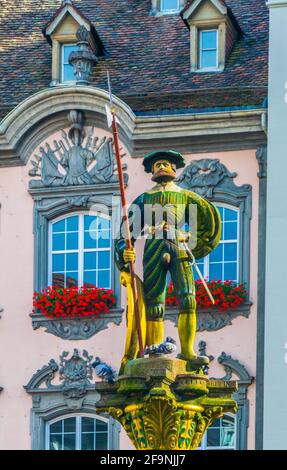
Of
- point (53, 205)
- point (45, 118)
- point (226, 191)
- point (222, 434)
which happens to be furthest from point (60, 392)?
point (45, 118)

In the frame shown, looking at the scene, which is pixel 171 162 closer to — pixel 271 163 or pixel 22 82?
A: pixel 271 163

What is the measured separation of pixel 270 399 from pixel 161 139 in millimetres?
4679

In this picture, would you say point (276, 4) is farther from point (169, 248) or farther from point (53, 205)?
point (169, 248)

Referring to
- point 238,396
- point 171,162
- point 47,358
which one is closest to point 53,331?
point 47,358

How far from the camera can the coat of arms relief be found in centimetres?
3866

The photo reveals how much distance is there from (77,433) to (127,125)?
4648mm

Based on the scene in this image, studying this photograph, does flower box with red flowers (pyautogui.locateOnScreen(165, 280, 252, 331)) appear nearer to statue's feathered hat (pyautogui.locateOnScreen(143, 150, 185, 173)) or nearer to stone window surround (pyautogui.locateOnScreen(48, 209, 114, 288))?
stone window surround (pyautogui.locateOnScreen(48, 209, 114, 288))

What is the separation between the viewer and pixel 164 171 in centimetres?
2898

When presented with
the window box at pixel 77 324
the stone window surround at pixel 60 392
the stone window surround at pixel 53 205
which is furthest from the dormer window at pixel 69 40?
the stone window surround at pixel 60 392

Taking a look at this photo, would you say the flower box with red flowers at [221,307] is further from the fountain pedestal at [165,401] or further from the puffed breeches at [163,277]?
the fountain pedestal at [165,401]

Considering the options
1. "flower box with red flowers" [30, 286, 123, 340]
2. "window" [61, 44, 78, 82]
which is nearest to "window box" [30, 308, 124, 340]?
"flower box with red flowers" [30, 286, 123, 340]

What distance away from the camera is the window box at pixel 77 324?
37906 millimetres
